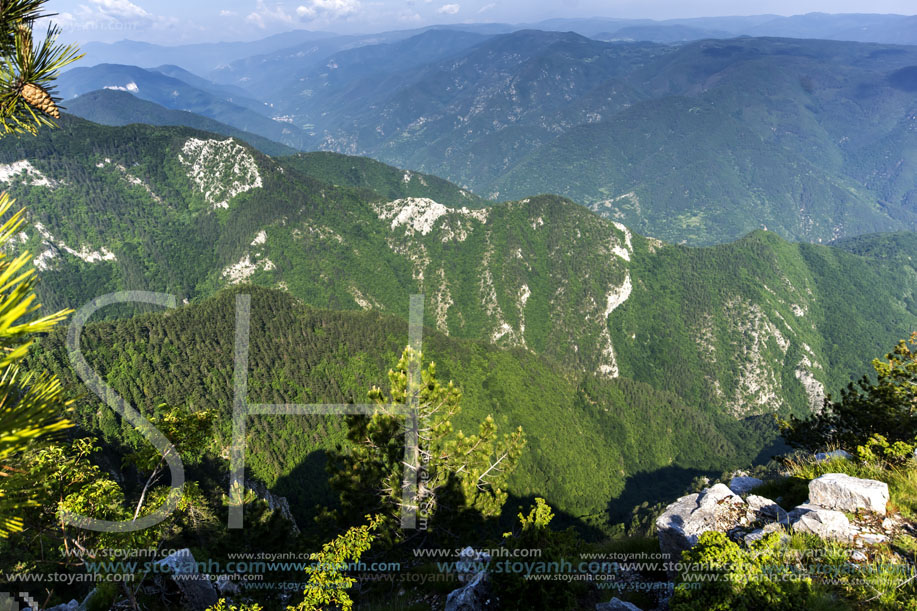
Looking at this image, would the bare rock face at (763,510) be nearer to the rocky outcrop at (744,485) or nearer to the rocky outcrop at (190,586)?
the rocky outcrop at (744,485)

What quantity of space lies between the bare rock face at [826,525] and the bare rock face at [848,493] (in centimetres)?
85

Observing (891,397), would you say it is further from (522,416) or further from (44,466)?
(522,416)

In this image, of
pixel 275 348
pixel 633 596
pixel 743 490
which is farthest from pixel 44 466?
pixel 275 348

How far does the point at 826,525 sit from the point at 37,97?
19.0 meters

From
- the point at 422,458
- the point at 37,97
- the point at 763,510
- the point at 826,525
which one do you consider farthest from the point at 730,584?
the point at 37,97

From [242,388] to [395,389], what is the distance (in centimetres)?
10963

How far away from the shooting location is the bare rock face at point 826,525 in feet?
36.1

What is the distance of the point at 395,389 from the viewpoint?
64.4ft

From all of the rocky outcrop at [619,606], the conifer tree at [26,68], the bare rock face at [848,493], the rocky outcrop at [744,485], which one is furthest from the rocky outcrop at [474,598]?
the conifer tree at [26,68]

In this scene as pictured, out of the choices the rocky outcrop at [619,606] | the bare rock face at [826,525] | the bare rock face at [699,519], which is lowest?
the rocky outcrop at [619,606]

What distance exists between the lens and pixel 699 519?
45.3 feet

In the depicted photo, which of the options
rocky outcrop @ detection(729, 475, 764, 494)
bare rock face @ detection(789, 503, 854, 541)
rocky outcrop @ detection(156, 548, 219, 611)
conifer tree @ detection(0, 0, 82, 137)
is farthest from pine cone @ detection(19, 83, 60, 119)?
rocky outcrop @ detection(729, 475, 764, 494)

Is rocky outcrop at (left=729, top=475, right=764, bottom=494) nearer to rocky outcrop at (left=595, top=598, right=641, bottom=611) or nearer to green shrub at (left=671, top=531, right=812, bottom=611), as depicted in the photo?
rocky outcrop at (left=595, top=598, right=641, bottom=611)

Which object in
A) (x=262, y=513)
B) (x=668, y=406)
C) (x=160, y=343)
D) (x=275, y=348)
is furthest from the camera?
(x=668, y=406)
